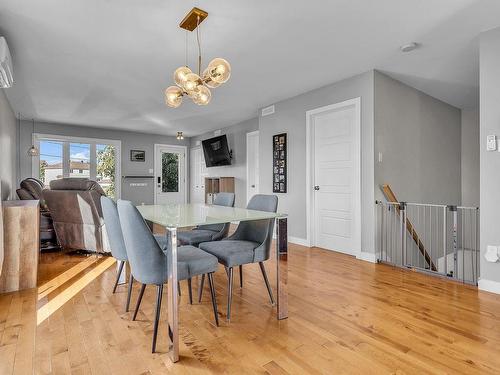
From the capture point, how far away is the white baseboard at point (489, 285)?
8.75 ft

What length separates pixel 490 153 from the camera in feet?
8.99

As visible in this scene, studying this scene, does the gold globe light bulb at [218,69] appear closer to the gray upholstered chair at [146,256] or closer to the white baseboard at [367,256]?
the gray upholstered chair at [146,256]

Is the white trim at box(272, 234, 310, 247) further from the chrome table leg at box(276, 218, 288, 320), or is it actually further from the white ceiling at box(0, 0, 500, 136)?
the chrome table leg at box(276, 218, 288, 320)

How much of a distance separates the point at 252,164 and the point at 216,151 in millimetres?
1258

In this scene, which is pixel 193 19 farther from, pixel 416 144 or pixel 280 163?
pixel 416 144

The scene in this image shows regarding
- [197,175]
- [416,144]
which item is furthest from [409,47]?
[197,175]

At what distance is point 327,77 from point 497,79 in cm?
184

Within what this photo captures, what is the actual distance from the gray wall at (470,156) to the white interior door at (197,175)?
6.12m

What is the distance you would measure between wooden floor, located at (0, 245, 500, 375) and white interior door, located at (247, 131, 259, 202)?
3775 mm

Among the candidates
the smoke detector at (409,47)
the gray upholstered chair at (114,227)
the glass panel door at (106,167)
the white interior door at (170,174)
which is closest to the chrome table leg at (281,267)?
the gray upholstered chair at (114,227)

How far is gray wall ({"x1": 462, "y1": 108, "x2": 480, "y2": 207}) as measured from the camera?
5648mm

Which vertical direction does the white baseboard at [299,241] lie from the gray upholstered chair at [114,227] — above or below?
below

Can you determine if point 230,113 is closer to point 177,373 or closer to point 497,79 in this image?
point 497,79

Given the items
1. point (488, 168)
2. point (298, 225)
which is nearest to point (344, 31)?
point (488, 168)
